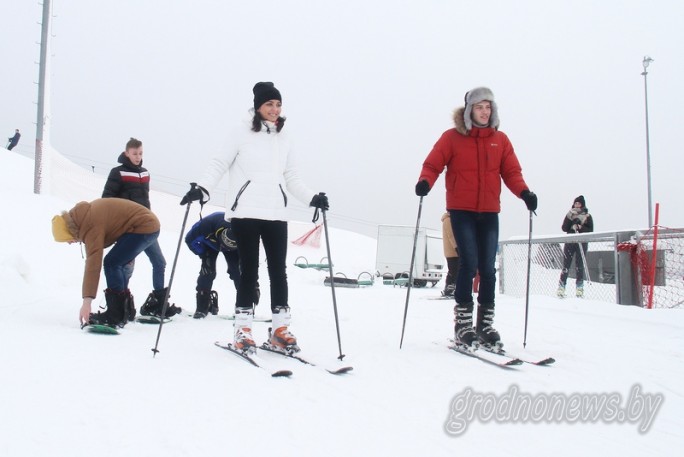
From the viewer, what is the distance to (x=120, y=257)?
459 cm

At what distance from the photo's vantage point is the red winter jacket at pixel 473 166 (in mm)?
4086

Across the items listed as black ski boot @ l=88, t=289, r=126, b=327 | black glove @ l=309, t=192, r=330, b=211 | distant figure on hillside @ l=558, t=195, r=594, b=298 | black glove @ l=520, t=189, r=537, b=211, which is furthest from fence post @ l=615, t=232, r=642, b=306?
black ski boot @ l=88, t=289, r=126, b=327

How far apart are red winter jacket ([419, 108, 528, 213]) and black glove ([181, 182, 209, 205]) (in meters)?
1.61

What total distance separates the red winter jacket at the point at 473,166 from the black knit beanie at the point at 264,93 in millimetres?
1248

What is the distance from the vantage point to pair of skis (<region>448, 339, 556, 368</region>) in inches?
138

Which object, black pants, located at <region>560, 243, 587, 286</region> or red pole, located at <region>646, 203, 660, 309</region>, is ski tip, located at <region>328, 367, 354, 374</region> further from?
black pants, located at <region>560, 243, 587, 286</region>

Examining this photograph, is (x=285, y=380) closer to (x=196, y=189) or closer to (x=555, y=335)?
(x=196, y=189)

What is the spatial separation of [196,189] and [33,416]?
180 centimetres

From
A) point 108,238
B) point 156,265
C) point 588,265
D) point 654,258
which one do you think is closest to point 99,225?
point 108,238

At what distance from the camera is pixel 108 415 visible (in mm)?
2197

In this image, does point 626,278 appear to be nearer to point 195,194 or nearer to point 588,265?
point 588,265

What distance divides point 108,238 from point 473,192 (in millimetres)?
2930

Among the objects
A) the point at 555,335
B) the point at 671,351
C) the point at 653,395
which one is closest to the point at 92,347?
the point at 653,395

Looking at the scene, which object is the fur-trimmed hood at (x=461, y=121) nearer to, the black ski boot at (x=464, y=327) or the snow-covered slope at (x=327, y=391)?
the black ski boot at (x=464, y=327)
